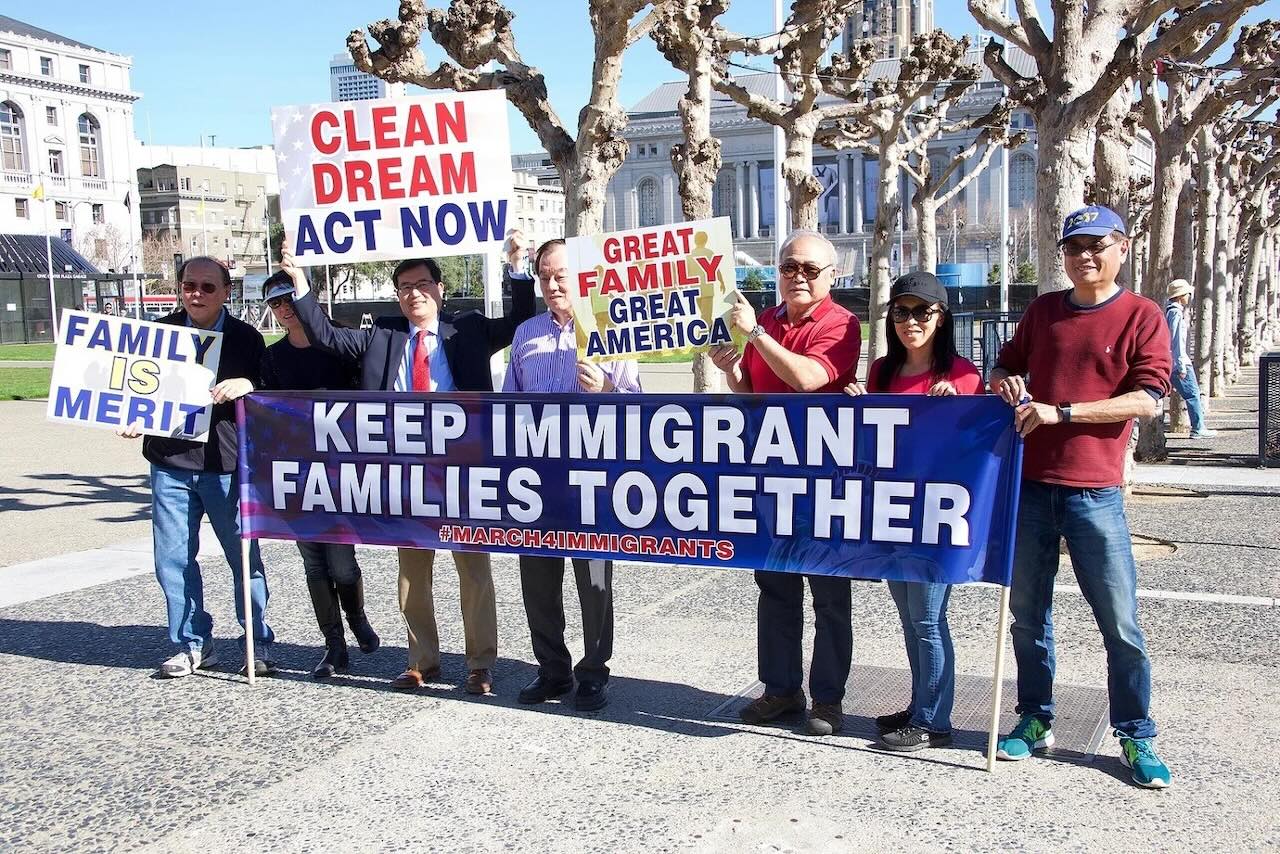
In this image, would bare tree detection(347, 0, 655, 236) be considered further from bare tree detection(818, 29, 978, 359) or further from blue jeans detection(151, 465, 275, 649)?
bare tree detection(818, 29, 978, 359)

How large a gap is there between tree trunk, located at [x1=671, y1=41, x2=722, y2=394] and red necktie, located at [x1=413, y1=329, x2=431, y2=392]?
296 inches

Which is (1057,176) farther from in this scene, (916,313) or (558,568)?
(558,568)

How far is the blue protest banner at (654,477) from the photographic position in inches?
189

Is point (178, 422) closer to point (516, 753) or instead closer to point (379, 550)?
point (516, 753)

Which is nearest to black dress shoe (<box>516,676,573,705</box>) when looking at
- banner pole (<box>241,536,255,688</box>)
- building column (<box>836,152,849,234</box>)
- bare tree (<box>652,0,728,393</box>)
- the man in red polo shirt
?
the man in red polo shirt

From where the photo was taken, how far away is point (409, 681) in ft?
19.4

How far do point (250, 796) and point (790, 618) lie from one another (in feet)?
7.35

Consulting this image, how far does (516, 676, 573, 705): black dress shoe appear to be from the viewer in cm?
566

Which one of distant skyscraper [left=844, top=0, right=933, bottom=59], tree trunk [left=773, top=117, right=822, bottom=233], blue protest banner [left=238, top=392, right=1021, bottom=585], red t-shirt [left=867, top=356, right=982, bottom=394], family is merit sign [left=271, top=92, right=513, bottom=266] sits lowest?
blue protest banner [left=238, top=392, right=1021, bottom=585]

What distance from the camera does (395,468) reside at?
587 centimetres

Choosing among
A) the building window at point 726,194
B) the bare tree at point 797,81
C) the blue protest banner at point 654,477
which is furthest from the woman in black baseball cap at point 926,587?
the building window at point 726,194

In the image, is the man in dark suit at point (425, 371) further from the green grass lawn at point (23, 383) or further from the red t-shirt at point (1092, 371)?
the green grass lawn at point (23, 383)

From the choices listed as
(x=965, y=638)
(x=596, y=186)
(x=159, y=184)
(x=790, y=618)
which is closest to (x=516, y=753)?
(x=790, y=618)

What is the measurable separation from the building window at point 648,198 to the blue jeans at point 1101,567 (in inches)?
4497
